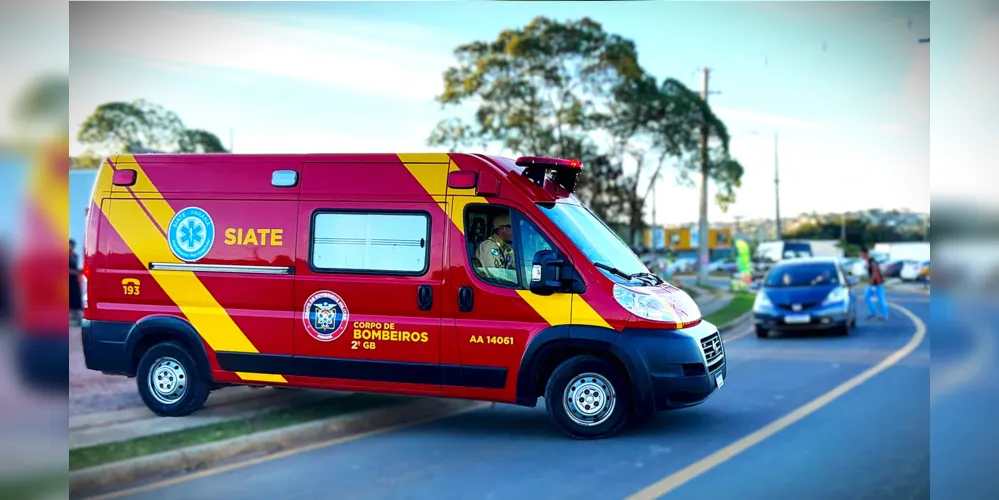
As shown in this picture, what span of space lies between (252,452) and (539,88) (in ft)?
62.2

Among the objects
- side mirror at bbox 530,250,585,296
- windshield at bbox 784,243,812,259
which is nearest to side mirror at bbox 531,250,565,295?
side mirror at bbox 530,250,585,296

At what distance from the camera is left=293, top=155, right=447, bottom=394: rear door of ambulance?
8.14m

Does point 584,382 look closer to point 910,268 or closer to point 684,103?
point 684,103

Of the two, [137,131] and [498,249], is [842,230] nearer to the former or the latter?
[137,131]

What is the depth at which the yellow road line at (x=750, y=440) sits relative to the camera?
6.58 metres

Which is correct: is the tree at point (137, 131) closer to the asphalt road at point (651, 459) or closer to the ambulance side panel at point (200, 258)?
the ambulance side panel at point (200, 258)

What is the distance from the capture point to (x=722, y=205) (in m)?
30.2

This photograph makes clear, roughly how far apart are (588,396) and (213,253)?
147 inches

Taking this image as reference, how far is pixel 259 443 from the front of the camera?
770cm

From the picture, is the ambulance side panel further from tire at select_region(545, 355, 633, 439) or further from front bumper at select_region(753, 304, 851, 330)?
front bumper at select_region(753, 304, 851, 330)

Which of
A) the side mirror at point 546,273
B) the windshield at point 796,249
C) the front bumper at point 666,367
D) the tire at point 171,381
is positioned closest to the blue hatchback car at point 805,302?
the front bumper at point 666,367

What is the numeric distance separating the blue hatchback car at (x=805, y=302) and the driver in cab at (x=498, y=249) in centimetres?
975

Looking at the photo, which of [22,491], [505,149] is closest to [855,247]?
[505,149]

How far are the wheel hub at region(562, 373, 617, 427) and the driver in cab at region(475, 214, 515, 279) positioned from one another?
115 centimetres
